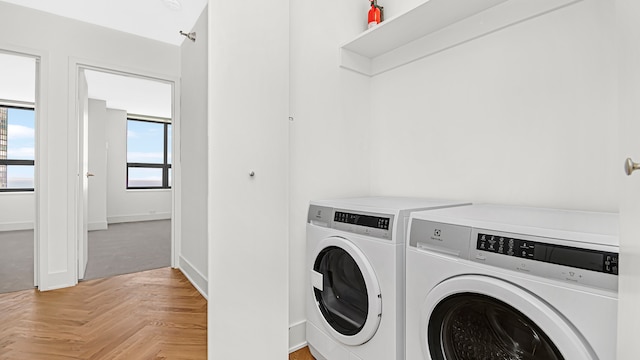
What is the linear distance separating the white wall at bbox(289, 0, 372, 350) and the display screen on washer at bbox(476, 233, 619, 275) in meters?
1.01

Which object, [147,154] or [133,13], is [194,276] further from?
[147,154]

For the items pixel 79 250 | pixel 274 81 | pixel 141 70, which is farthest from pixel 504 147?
pixel 79 250

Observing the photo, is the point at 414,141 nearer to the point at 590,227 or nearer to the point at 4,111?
the point at 590,227

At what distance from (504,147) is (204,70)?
7.41 feet

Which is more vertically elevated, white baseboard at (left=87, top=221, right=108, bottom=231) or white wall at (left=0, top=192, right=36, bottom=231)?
white wall at (left=0, top=192, right=36, bottom=231)

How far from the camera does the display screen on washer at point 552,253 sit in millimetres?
680

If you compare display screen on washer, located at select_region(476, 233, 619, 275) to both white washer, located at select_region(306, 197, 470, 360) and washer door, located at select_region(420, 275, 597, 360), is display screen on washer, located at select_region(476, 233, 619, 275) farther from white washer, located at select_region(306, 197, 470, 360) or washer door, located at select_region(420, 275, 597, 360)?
white washer, located at select_region(306, 197, 470, 360)

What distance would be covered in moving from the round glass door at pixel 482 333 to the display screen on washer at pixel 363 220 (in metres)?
0.37

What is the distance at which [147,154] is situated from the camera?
6.59 meters

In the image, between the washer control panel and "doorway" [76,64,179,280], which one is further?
"doorway" [76,64,179,280]

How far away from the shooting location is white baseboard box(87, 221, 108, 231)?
16.4ft

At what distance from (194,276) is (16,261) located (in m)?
2.26

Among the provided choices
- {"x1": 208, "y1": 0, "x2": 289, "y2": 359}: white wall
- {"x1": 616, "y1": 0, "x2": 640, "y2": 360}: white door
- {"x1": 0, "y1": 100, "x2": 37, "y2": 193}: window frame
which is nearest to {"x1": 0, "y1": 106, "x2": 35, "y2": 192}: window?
{"x1": 0, "y1": 100, "x2": 37, "y2": 193}: window frame

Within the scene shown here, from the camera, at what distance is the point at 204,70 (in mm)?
2422
